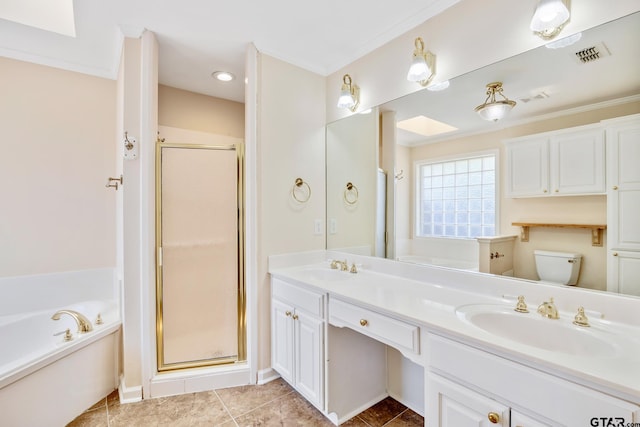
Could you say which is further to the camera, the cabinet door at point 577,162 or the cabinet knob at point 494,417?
the cabinet door at point 577,162

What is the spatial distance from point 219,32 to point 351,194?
1435mm

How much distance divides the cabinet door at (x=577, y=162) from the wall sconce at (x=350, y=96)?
1259mm

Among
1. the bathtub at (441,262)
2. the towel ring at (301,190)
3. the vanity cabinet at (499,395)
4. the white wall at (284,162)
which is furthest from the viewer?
the towel ring at (301,190)

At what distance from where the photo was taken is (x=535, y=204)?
4.37ft

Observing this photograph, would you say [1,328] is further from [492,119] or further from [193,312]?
[492,119]

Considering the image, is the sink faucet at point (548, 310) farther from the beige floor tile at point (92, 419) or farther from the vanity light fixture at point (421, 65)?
the beige floor tile at point (92, 419)

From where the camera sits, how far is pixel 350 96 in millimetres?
2109

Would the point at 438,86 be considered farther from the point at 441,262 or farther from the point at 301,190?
the point at 301,190

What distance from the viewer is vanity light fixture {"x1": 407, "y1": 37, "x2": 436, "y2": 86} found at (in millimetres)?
1626

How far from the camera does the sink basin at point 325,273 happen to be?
2010 mm

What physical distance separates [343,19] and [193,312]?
2.20 meters

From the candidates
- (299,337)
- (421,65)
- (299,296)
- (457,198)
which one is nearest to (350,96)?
(421,65)

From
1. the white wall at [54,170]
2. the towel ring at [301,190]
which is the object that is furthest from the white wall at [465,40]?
the white wall at [54,170]

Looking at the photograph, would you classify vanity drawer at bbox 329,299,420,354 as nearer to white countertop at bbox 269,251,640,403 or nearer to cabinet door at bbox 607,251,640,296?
white countertop at bbox 269,251,640,403
